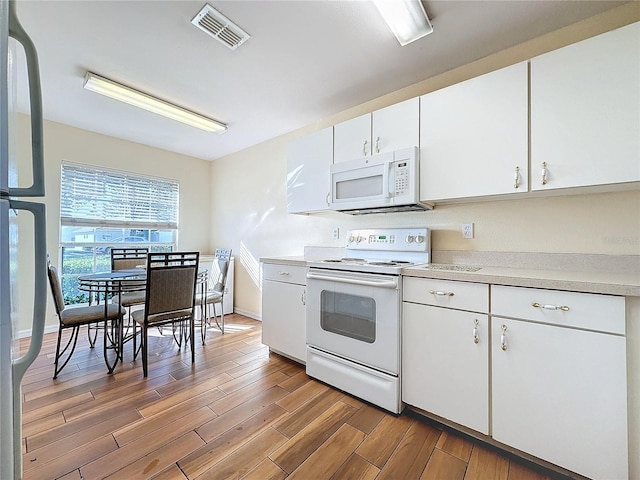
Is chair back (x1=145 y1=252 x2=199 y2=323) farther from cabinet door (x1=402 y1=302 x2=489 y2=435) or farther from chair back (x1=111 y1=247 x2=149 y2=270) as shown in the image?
cabinet door (x1=402 y1=302 x2=489 y2=435)

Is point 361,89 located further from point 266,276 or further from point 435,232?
point 266,276

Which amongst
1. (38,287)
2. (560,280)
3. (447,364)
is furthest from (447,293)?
(38,287)

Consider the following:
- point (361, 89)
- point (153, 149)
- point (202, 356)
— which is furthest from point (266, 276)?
point (153, 149)

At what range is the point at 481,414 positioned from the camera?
1.53 m

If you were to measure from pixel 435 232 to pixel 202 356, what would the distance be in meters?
2.41

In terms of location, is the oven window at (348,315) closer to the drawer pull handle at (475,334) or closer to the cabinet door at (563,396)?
the drawer pull handle at (475,334)

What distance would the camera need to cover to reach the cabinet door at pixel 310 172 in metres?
2.61

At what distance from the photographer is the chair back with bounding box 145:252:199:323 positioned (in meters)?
2.31

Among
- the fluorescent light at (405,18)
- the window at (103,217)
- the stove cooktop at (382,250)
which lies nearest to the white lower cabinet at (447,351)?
the stove cooktop at (382,250)

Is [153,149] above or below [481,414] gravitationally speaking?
above

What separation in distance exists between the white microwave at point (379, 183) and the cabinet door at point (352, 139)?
10cm

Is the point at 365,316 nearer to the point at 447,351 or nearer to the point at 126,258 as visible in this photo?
the point at 447,351

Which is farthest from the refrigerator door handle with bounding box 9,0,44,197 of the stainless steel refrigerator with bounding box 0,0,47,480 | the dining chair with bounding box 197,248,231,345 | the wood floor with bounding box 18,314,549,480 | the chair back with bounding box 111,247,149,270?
the chair back with bounding box 111,247,149,270

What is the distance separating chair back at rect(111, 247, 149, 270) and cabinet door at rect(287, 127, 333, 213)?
190 cm
